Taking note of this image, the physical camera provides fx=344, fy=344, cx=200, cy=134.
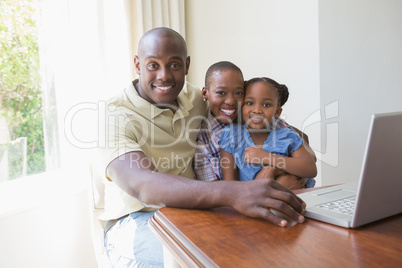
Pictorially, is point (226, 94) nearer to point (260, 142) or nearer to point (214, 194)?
point (260, 142)

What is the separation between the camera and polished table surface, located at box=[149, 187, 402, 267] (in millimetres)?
592

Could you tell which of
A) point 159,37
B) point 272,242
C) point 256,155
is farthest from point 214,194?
point 159,37

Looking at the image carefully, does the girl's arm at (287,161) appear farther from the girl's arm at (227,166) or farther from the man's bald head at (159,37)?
the man's bald head at (159,37)

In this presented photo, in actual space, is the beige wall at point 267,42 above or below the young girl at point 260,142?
above

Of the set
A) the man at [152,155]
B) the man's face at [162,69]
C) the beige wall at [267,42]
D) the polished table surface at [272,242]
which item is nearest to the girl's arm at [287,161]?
the man at [152,155]

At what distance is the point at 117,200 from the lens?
1433 mm

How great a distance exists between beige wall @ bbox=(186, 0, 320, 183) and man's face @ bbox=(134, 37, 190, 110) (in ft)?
3.49

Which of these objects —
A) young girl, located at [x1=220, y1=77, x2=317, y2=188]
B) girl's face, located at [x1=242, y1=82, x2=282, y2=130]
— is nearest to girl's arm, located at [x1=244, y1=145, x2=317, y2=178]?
young girl, located at [x1=220, y1=77, x2=317, y2=188]

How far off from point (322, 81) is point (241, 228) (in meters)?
1.69

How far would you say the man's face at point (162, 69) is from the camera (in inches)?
56.8

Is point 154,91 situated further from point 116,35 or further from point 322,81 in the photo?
point 322,81

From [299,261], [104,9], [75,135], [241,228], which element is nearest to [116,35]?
[104,9]

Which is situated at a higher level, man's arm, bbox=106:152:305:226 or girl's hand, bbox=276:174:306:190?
man's arm, bbox=106:152:305:226

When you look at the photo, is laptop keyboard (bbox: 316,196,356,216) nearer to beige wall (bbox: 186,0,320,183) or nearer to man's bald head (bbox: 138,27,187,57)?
man's bald head (bbox: 138,27,187,57)
